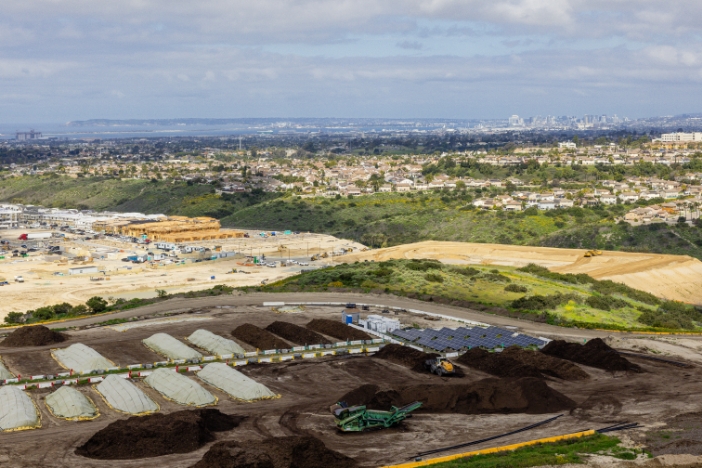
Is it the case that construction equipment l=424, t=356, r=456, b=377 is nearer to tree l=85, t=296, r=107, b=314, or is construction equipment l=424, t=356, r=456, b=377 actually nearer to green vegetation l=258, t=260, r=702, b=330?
green vegetation l=258, t=260, r=702, b=330

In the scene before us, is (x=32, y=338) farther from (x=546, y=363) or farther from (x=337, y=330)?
(x=546, y=363)

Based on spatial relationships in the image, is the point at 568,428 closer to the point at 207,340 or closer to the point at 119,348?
the point at 207,340

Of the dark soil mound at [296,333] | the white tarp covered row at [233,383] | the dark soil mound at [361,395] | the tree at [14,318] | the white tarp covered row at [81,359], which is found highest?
the dark soil mound at [361,395]

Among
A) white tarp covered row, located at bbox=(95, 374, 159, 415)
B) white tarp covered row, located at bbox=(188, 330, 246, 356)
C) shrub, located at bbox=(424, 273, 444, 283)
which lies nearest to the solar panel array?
white tarp covered row, located at bbox=(188, 330, 246, 356)

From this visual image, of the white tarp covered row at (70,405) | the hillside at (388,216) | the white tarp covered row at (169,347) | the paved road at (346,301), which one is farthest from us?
the hillside at (388,216)

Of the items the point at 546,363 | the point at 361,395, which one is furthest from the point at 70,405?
the point at 546,363

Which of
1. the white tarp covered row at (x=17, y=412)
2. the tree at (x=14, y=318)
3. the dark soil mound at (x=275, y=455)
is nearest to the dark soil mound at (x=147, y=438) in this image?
the dark soil mound at (x=275, y=455)

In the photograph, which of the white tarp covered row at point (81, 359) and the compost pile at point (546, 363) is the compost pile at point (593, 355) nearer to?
the compost pile at point (546, 363)
